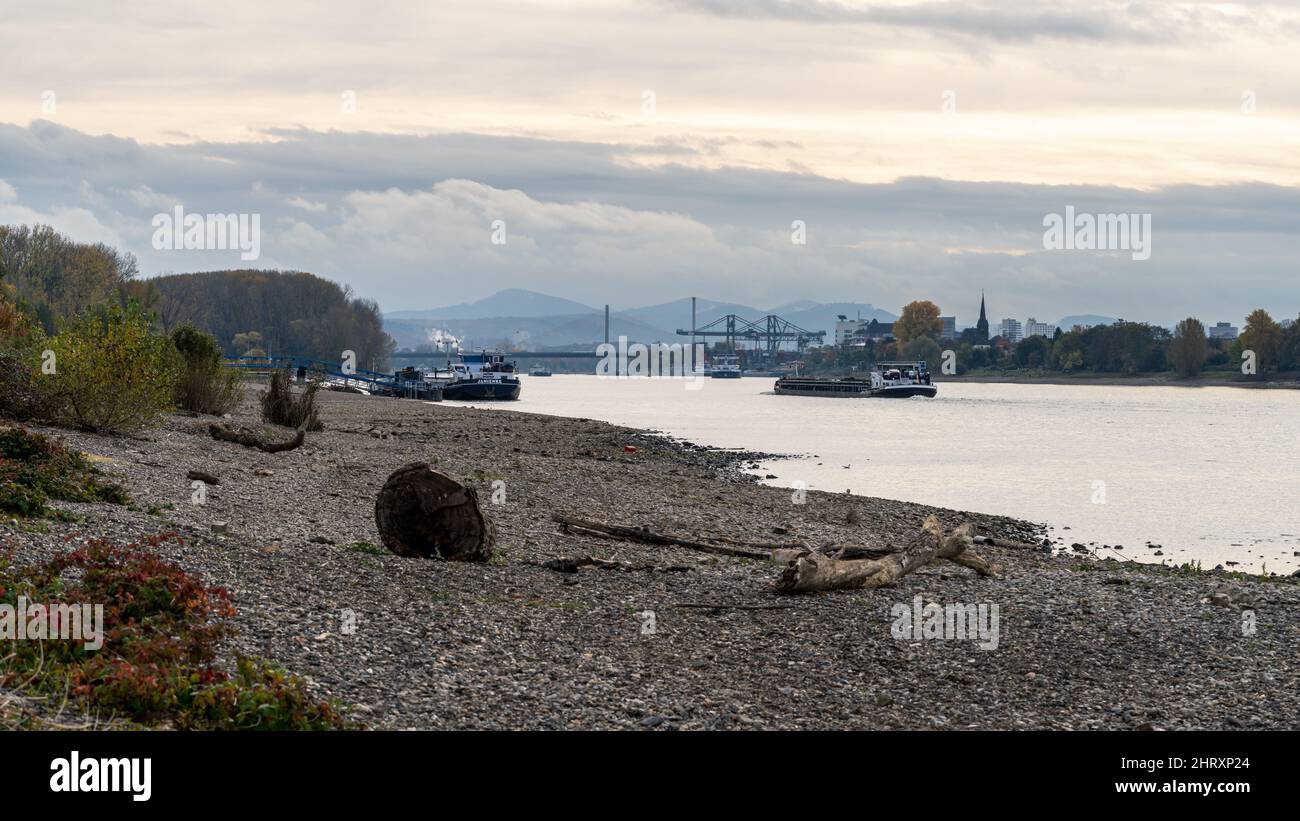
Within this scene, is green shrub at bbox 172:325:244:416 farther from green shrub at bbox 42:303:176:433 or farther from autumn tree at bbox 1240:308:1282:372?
autumn tree at bbox 1240:308:1282:372

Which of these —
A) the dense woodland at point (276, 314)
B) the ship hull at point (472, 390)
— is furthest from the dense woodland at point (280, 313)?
the ship hull at point (472, 390)

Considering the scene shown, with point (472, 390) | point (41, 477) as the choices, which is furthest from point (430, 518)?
point (472, 390)

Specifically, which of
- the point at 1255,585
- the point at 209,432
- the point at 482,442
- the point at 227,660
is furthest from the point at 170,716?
the point at 482,442

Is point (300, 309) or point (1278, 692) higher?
point (300, 309)

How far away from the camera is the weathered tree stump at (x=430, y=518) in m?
17.2

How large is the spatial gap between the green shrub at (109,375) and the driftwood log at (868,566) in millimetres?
17189

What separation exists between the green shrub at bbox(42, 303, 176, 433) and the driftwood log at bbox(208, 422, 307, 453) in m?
1.56

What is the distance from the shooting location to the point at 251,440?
30.8 meters

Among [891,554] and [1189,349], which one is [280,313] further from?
[891,554]

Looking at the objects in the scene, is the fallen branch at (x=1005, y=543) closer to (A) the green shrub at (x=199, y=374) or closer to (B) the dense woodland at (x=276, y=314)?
(A) the green shrub at (x=199, y=374)
